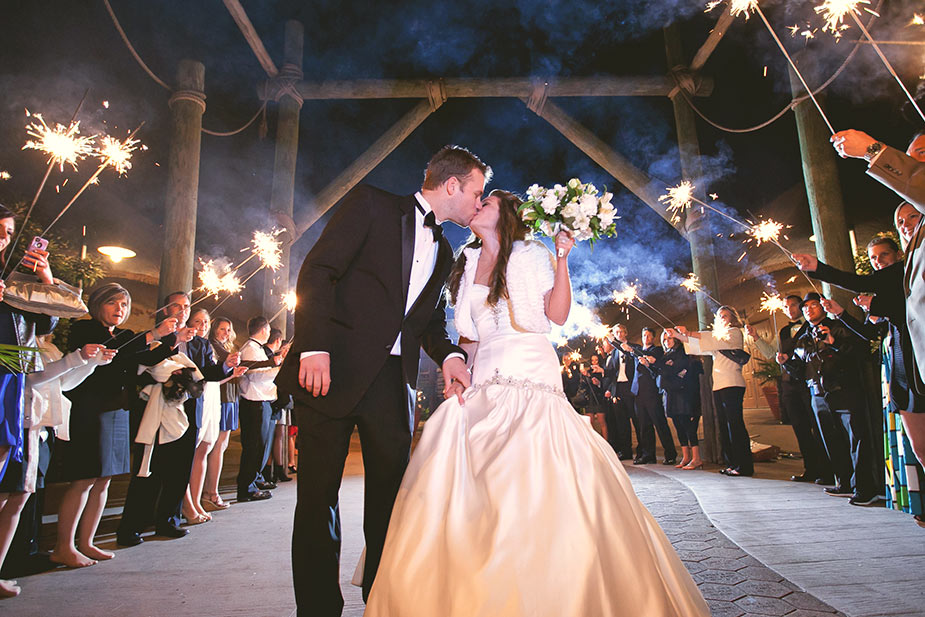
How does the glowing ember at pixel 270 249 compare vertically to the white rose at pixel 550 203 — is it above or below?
above

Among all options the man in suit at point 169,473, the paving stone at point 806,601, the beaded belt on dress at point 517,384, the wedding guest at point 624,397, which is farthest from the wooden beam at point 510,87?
the paving stone at point 806,601

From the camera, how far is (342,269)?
6.86ft

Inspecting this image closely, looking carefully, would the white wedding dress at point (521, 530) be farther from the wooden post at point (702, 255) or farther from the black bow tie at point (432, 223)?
the wooden post at point (702, 255)

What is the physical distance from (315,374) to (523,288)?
1079 mm

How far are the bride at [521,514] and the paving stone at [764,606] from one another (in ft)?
2.13

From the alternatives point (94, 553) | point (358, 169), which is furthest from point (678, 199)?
point (94, 553)

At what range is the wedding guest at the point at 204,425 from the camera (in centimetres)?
461

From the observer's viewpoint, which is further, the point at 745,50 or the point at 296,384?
the point at 745,50

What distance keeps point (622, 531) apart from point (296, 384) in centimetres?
130

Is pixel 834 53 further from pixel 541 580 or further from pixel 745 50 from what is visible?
pixel 541 580

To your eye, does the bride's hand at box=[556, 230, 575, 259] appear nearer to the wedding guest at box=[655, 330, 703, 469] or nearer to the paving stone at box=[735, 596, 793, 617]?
the paving stone at box=[735, 596, 793, 617]

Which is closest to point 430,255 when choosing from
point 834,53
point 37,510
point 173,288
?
point 37,510

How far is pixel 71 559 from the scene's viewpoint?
3.28 meters

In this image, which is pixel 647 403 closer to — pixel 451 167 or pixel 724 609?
pixel 724 609
